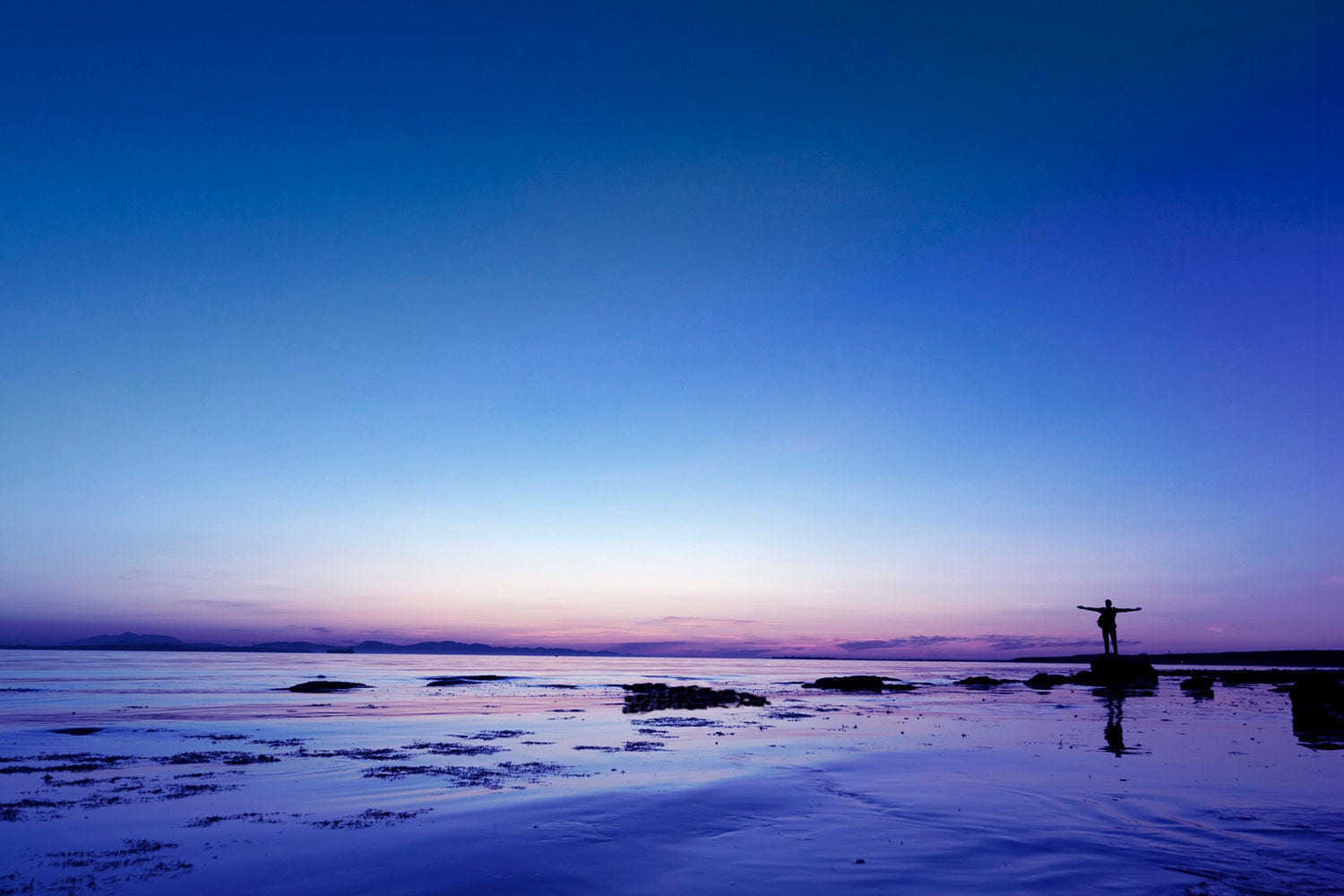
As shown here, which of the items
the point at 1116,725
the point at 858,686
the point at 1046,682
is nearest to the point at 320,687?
the point at 858,686

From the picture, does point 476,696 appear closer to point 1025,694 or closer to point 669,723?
point 669,723

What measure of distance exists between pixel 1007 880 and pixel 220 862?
1232 centimetres

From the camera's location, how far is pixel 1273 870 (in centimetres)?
1092

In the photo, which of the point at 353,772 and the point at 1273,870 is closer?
the point at 1273,870

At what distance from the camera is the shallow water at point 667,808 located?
35.7ft

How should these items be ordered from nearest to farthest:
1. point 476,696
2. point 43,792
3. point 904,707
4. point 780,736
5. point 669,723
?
point 43,792
point 780,736
point 669,723
point 904,707
point 476,696

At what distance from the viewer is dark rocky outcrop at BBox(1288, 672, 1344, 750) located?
29531 millimetres

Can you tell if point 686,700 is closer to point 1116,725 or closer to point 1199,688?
point 1116,725

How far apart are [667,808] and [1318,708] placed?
111 ft

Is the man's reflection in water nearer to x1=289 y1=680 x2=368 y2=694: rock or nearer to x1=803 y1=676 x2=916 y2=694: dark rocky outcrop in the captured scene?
x1=803 y1=676 x2=916 y2=694: dark rocky outcrop

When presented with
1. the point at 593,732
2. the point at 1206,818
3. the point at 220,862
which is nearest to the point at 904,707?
the point at 593,732

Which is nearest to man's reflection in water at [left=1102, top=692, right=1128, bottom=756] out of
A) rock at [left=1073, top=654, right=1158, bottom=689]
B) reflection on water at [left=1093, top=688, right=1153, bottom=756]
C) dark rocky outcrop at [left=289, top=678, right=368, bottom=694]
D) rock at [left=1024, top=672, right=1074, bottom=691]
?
reflection on water at [left=1093, top=688, right=1153, bottom=756]

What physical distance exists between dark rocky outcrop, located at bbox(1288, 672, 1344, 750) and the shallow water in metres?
1.55

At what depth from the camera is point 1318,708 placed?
105 ft
